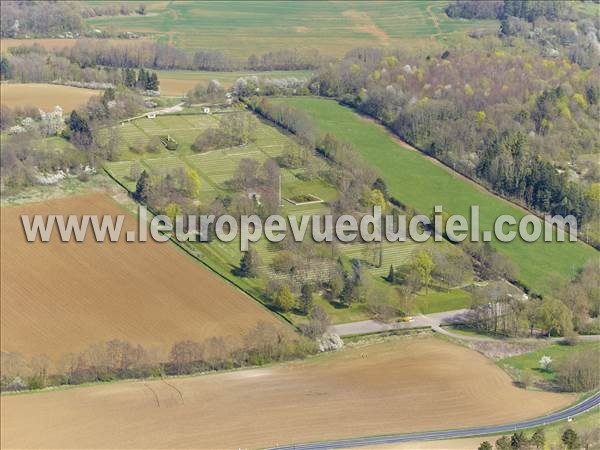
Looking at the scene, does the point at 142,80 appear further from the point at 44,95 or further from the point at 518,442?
the point at 518,442

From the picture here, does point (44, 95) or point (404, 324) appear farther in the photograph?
point (44, 95)

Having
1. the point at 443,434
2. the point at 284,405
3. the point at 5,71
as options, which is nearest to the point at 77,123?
the point at 5,71

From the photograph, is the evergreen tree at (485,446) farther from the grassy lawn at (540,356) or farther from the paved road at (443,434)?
the grassy lawn at (540,356)

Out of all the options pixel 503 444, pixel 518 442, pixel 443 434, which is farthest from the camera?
pixel 443 434

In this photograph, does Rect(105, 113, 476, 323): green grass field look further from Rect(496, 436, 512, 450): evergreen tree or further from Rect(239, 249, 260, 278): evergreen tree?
Rect(496, 436, 512, 450): evergreen tree

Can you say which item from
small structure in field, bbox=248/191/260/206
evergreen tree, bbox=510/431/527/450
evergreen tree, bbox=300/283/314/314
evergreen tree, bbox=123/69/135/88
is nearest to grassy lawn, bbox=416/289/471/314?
evergreen tree, bbox=300/283/314/314
